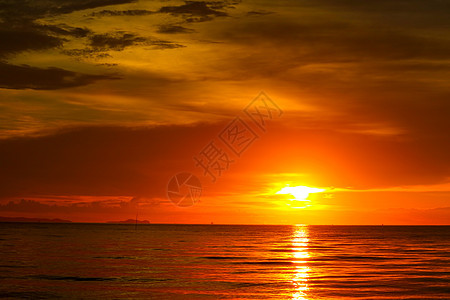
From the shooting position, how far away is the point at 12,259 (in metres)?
67.1

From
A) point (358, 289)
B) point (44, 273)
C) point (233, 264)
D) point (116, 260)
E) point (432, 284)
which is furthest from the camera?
point (116, 260)

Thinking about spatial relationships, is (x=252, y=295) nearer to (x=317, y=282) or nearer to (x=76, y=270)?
(x=317, y=282)

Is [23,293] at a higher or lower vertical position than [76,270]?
lower

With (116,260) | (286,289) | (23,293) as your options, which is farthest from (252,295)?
(116,260)

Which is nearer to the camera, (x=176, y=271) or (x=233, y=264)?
(x=176, y=271)

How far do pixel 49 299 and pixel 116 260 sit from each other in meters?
31.0

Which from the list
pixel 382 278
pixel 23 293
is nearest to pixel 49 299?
pixel 23 293

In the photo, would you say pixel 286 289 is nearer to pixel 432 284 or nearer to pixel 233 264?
pixel 432 284

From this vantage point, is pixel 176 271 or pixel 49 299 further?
pixel 176 271

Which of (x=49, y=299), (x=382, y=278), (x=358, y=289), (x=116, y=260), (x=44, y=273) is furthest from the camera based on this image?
(x=116, y=260)

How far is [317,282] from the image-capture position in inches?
1780

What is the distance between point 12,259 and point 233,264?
27.3m

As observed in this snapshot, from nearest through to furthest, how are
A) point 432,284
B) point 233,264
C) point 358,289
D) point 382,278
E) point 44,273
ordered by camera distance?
point 358,289 → point 432,284 → point 382,278 → point 44,273 → point 233,264

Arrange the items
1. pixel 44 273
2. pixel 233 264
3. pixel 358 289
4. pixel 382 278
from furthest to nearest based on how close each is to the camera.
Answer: pixel 233 264 < pixel 44 273 < pixel 382 278 < pixel 358 289
